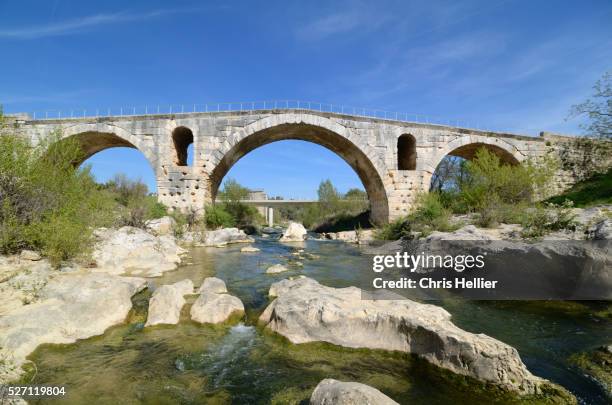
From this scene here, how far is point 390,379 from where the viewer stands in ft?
8.68

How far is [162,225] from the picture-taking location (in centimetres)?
1366

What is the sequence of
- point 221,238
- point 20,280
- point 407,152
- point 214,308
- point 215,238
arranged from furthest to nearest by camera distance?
point 407,152, point 221,238, point 215,238, point 20,280, point 214,308

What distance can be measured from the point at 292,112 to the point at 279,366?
49.4 ft

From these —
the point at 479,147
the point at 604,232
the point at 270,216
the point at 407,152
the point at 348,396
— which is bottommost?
the point at 270,216

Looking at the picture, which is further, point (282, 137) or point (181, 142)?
point (282, 137)

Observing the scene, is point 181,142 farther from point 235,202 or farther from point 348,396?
point 348,396

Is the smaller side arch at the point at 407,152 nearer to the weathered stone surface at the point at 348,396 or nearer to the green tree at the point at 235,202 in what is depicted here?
the green tree at the point at 235,202

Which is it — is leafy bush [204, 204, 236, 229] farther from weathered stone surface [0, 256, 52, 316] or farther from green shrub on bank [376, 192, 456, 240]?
weathered stone surface [0, 256, 52, 316]

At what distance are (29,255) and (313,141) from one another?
51.3 ft

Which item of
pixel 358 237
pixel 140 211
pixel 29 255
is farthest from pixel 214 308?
pixel 358 237

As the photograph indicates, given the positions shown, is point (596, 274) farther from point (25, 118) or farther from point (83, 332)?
point (25, 118)

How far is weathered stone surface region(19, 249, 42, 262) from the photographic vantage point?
5.62m

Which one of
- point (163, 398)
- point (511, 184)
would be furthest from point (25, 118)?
point (511, 184)

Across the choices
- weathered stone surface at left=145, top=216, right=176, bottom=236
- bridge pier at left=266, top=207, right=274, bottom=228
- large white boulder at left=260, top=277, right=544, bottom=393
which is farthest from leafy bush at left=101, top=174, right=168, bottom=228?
bridge pier at left=266, top=207, right=274, bottom=228
